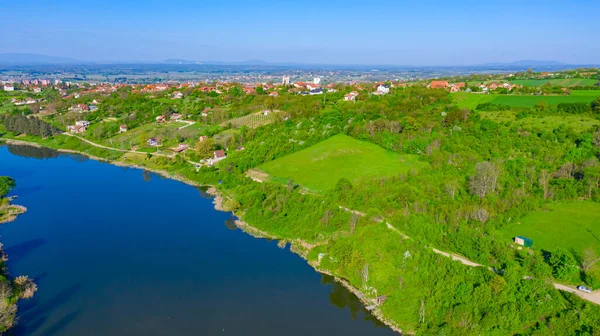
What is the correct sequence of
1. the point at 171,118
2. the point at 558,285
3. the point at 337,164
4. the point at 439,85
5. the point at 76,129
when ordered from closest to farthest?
1. the point at 558,285
2. the point at 337,164
3. the point at 76,129
4. the point at 171,118
5. the point at 439,85

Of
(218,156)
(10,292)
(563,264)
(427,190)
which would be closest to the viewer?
(563,264)

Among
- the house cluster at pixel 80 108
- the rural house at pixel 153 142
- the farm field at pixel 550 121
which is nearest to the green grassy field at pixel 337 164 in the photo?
the farm field at pixel 550 121

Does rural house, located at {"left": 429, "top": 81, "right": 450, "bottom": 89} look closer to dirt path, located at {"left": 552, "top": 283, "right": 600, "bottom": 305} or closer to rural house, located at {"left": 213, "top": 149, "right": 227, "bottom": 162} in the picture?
rural house, located at {"left": 213, "top": 149, "right": 227, "bottom": 162}

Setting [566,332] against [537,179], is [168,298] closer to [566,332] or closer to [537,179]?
[566,332]

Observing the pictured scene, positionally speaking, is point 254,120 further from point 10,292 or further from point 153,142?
point 10,292

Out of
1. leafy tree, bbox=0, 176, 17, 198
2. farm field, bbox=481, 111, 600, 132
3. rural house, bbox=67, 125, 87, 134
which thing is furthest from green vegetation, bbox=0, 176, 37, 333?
farm field, bbox=481, 111, 600, 132

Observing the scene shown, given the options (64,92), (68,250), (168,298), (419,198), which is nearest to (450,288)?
(419,198)

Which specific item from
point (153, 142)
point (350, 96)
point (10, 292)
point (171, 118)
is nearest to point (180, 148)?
→ point (153, 142)
